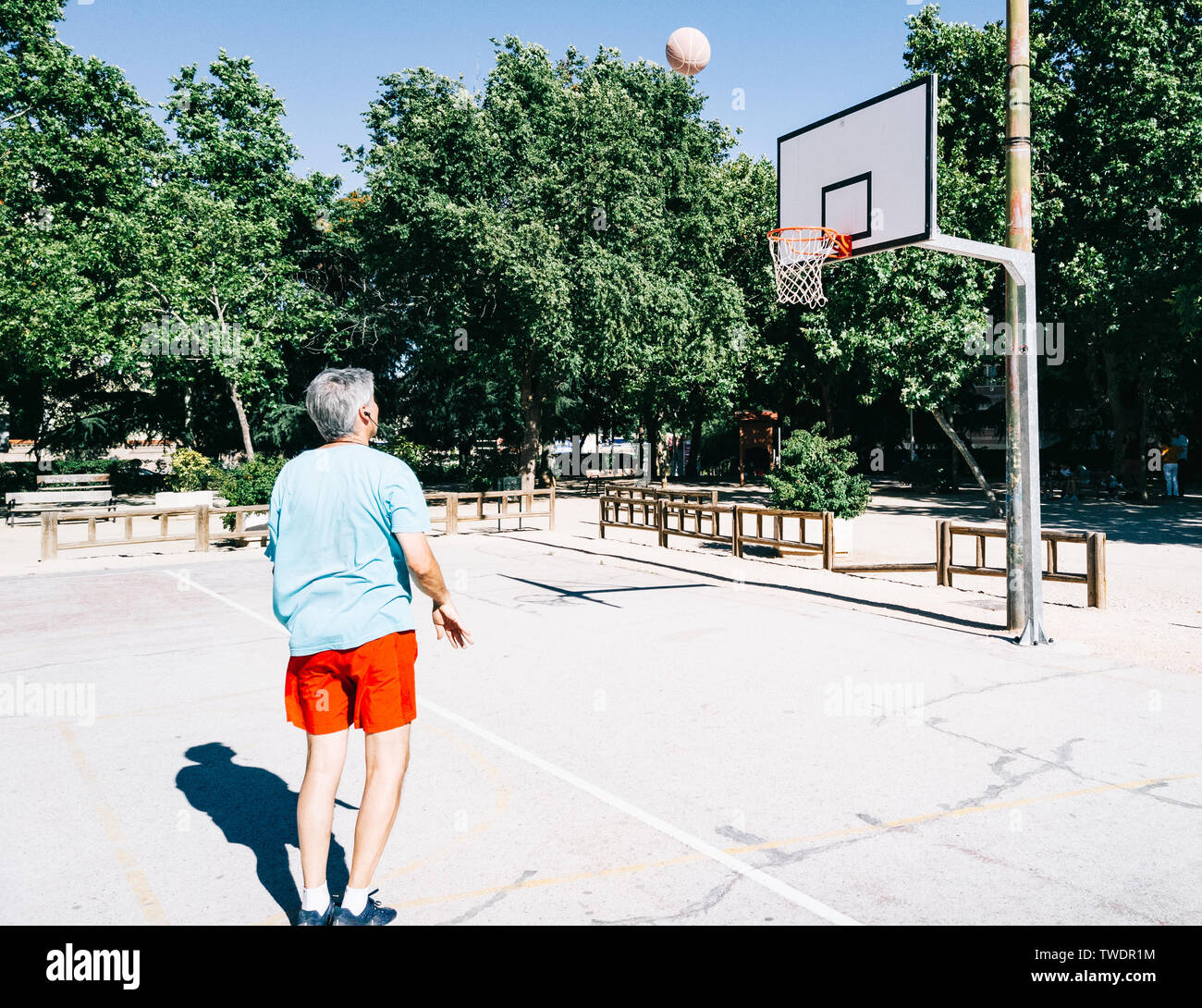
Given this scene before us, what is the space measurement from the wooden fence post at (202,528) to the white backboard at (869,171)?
12.8m

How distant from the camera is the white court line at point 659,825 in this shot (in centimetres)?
395

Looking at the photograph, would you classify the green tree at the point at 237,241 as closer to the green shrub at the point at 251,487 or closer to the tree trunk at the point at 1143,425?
the green shrub at the point at 251,487

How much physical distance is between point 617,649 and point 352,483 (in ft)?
19.6

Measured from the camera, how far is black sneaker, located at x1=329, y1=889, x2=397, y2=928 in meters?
3.57

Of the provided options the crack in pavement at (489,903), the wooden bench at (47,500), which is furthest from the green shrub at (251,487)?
the crack in pavement at (489,903)

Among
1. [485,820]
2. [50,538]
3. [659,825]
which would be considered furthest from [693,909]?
[50,538]

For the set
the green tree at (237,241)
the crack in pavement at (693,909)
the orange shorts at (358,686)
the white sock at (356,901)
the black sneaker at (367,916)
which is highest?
the green tree at (237,241)

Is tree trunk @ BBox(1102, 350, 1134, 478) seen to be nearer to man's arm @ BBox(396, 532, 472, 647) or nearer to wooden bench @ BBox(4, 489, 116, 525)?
wooden bench @ BBox(4, 489, 116, 525)

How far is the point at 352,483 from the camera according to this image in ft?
11.8

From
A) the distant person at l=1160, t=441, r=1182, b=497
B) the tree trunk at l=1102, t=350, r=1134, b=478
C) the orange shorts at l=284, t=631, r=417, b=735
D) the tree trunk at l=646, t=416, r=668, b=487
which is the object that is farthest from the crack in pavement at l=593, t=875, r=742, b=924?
the tree trunk at l=646, t=416, r=668, b=487

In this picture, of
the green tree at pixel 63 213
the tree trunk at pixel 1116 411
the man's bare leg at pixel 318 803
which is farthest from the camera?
the tree trunk at pixel 1116 411

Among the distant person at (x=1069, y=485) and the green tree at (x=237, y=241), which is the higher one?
the green tree at (x=237, y=241)
